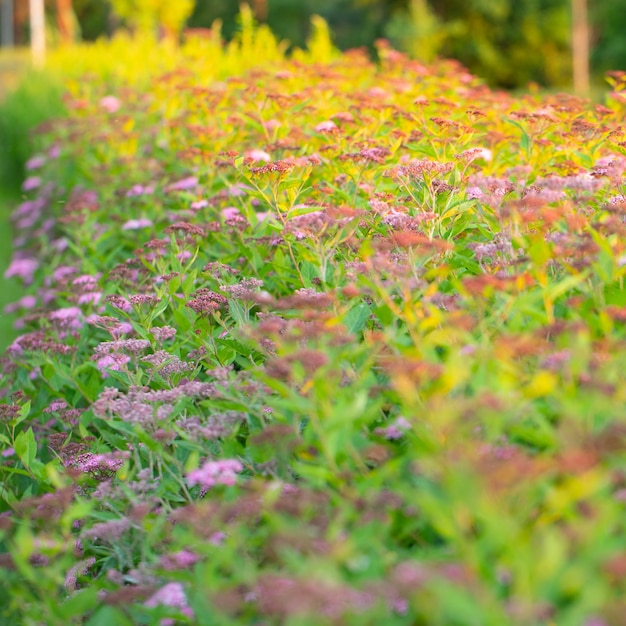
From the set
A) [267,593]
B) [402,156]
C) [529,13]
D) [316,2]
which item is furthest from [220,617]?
[316,2]

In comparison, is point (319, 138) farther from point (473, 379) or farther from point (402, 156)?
point (473, 379)

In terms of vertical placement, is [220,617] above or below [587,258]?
below

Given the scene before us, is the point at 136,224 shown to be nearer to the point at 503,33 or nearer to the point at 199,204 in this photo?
the point at 199,204

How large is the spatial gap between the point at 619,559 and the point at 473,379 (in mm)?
575

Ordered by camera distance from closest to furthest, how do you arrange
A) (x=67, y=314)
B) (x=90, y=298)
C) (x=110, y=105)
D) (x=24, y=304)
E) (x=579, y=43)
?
(x=67, y=314) → (x=90, y=298) → (x=24, y=304) → (x=110, y=105) → (x=579, y=43)

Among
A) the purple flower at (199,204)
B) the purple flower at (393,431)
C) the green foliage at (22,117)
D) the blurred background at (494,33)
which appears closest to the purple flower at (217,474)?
the purple flower at (393,431)

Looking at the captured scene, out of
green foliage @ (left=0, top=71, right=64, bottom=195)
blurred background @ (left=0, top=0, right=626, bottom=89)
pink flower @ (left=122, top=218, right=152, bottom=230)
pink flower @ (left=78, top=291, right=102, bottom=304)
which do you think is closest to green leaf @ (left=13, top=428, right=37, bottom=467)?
pink flower @ (left=78, top=291, right=102, bottom=304)

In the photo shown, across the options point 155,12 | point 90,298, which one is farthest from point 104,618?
point 155,12

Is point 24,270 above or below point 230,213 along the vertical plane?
below

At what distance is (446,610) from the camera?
4.60 feet

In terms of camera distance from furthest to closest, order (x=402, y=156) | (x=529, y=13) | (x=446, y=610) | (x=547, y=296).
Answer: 1. (x=529, y=13)
2. (x=402, y=156)
3. (x=547, y=296)
4. (x=446, y=610)

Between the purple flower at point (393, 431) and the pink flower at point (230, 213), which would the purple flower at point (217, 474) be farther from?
the pink flower at point (230, 213)

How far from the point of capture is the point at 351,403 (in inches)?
79.9

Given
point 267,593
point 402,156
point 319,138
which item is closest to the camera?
point 267,593
